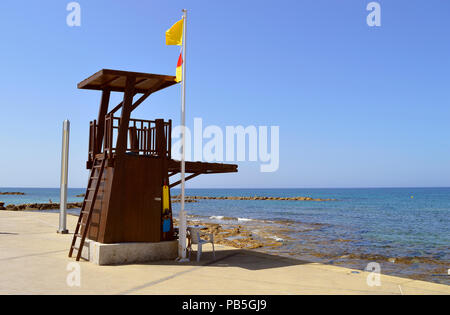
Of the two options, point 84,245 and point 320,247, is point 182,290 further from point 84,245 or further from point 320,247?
point 320,247

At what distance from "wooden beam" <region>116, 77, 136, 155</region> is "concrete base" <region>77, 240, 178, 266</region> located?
230 centimetres

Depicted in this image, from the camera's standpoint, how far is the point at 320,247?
64.9 ft

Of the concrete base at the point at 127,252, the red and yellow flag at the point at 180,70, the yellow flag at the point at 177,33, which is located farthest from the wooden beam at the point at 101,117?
the concrete base at the point at 127,252

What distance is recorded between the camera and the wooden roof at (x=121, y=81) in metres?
9.75

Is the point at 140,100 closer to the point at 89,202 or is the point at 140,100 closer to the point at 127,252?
the point at 89,202

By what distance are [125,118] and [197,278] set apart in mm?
4434

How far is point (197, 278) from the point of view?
802 centimetres

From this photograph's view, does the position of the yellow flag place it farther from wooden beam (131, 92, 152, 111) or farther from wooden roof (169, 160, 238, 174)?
wooden roof (169, 160, 238, 174)

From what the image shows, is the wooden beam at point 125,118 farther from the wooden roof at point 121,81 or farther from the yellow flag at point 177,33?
the yellow flag at point 177,33

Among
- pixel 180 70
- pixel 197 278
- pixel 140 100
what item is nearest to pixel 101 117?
pixel 140 100

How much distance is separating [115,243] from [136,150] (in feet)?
7.93

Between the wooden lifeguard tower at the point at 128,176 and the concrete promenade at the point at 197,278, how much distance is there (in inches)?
37.8

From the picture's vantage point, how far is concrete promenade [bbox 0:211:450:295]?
23.2ft

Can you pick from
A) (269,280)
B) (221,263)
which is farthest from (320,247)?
(269,280)
